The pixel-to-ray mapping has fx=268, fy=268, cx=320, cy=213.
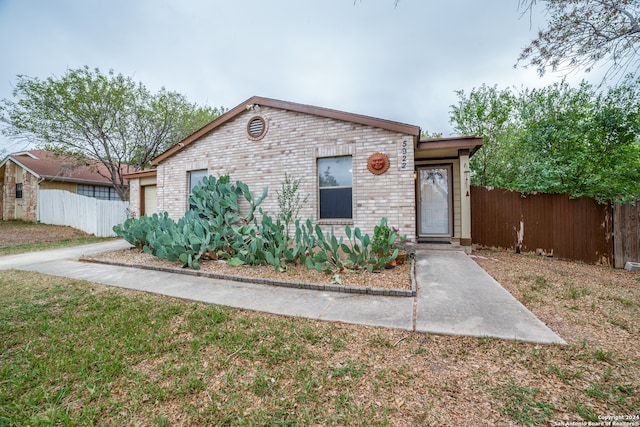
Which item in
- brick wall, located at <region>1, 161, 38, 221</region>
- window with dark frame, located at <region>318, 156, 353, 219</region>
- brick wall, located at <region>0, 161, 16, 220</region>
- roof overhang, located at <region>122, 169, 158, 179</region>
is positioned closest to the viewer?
window with dark frame, located at <region>318, 156, 353, 219</region>

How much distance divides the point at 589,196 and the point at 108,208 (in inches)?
719

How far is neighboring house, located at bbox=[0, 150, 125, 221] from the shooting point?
15.3 m

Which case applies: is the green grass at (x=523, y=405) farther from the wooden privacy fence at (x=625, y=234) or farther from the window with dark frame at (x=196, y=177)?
the window with dark frame at (x=196, y=177)

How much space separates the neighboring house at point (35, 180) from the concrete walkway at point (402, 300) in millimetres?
13593

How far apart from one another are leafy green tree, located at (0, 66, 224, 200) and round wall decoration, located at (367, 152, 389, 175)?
45.5ft

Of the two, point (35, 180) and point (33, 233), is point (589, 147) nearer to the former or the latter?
point (33, 233)

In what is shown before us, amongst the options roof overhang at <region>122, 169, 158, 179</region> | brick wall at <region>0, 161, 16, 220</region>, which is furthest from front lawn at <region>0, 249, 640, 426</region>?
brick wall at <region>0, 161, 16, 220</region>

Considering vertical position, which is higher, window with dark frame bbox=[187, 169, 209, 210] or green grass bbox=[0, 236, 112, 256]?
window with dark frame bbox=[187, 169, 209, 210]

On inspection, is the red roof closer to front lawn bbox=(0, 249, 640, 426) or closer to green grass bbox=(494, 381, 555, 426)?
front lawn bbox=(0, 249, 640, 426)

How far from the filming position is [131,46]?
33.8 feet

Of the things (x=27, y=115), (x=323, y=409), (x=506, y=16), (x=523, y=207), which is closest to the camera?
(x=323, y=409)

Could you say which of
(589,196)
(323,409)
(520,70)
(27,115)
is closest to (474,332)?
(323,409)

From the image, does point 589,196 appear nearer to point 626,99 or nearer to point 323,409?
point 626,99

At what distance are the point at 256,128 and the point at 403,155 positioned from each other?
4.27 m
